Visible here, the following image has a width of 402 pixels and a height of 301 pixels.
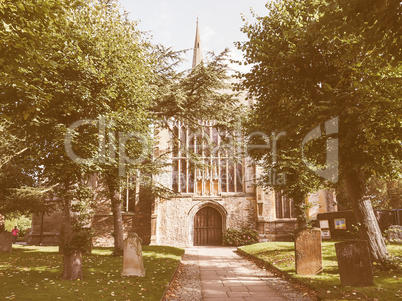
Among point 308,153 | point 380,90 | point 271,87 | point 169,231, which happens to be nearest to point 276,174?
point 308,153

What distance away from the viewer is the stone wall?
2439cm

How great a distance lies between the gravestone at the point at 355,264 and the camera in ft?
24.6

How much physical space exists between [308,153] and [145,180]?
10.5m

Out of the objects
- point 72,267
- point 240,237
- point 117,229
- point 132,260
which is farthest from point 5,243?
point 240,237

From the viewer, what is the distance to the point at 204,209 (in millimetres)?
25719

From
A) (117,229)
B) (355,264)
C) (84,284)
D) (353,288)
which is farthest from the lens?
(117,229)

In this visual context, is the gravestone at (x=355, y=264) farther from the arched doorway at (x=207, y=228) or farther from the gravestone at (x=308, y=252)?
the arched doorway at (x=207, y=228)

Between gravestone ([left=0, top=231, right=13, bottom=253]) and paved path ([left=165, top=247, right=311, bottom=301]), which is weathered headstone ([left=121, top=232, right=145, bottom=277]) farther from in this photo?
gravestone ([left=0, top=231, right=13, bottom=253])

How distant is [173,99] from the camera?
15.3 meters

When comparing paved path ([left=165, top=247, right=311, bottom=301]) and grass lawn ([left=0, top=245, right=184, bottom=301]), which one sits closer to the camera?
grass lawn ([left=0, top=245, right=184, bottom=301])

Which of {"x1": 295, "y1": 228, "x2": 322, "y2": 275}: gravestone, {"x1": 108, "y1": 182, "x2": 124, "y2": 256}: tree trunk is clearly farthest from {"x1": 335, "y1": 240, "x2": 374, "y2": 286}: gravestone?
{"x1": 108, "y1": 182, "x2": 124, "y2": 256}: tree trunk

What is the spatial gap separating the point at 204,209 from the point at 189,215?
1511 millimetres

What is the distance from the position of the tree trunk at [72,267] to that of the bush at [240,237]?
53.3ft

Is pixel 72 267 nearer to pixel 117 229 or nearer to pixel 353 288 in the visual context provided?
pixel 117 229
